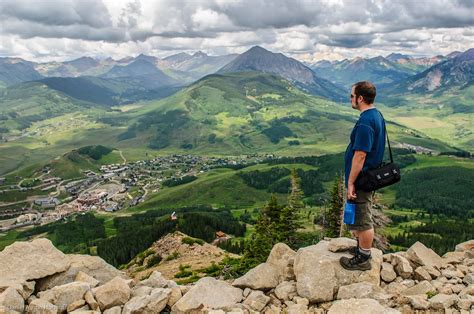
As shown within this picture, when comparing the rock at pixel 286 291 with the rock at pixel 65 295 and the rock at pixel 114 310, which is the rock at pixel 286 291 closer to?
the rock at pixel 114 310

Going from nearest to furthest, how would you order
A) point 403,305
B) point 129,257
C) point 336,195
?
point 403,305 < point 336,195 < point 129,257

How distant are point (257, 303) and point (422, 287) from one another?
6639 mm

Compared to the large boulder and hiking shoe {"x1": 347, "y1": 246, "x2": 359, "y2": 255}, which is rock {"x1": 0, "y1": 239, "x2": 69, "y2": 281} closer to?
the large boulder

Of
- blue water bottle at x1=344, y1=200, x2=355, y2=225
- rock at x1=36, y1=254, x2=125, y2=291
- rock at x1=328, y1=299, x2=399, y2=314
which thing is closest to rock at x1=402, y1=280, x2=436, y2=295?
rock at x1=328, y1=299, x2=399, y2=314

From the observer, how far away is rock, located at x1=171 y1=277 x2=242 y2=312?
48.4 feet

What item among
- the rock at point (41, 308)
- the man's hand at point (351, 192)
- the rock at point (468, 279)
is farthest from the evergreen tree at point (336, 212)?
the rock at point (41, 308)

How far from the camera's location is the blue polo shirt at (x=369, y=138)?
44.3 feet

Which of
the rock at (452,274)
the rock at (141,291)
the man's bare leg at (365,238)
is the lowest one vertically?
the rock at (141,291)

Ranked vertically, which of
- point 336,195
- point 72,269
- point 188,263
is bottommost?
point 188,263

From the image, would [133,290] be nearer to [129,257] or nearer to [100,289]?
[100,289]

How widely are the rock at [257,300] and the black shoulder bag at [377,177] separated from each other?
5.71 m

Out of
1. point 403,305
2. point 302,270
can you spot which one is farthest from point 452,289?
point 302,270

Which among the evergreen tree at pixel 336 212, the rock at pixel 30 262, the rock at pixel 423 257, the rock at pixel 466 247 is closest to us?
the rock at pixel 30 262

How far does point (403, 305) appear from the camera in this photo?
45.6ft
